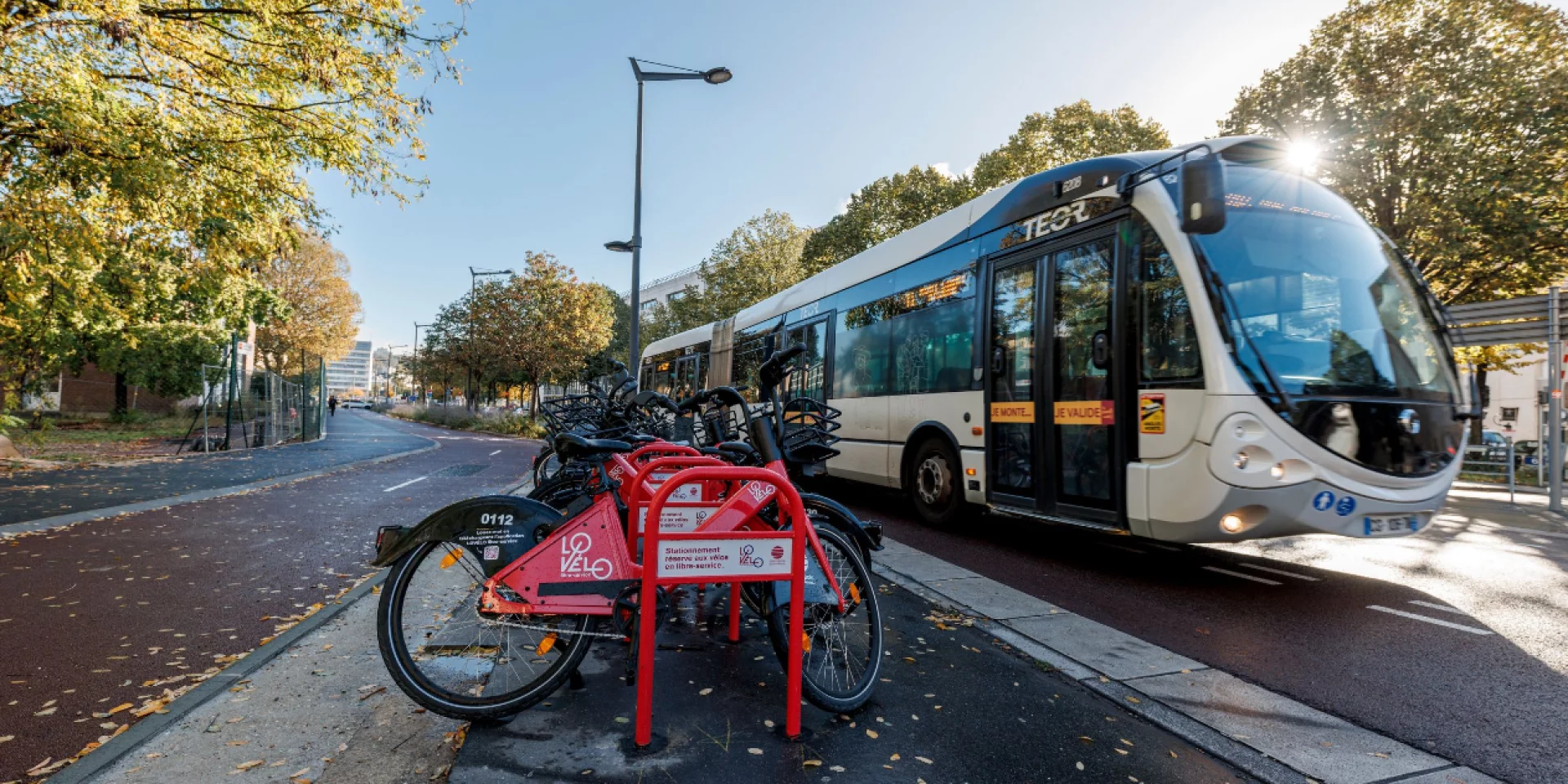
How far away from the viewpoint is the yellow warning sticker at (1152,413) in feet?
17.4

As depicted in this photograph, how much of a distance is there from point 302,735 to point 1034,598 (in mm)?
4356

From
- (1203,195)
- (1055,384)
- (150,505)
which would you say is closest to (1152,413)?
(1055,384)

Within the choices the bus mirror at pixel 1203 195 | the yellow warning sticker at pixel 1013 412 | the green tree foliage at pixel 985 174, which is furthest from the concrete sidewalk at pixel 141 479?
the green tree foliage at pixel 985 174

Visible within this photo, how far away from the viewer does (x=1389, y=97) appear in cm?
1539

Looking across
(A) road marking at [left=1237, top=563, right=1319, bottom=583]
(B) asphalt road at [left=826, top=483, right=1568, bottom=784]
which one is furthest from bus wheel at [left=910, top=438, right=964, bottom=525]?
(A) road marking at [left=1237, top=563, right=1319, bottom=583]

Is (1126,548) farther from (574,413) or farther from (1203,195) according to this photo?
(574,413)

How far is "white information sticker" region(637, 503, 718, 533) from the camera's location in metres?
3.10

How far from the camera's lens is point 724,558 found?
9.52 feet

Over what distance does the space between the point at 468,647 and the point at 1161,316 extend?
16.3ft

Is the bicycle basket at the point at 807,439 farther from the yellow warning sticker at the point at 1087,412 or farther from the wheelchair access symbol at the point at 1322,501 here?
the wheelchair access symbol at the point at 1322,501

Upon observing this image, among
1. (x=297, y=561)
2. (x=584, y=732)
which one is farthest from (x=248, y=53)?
(x=584, y=732)

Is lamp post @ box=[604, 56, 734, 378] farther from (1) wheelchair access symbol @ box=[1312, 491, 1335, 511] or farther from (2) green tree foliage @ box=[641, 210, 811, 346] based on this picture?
(2) green tree foliage @ box=[641, 210, 811, 346]

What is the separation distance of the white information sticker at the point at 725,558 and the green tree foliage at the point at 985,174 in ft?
60.4

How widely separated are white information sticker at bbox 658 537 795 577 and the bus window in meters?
3.63
